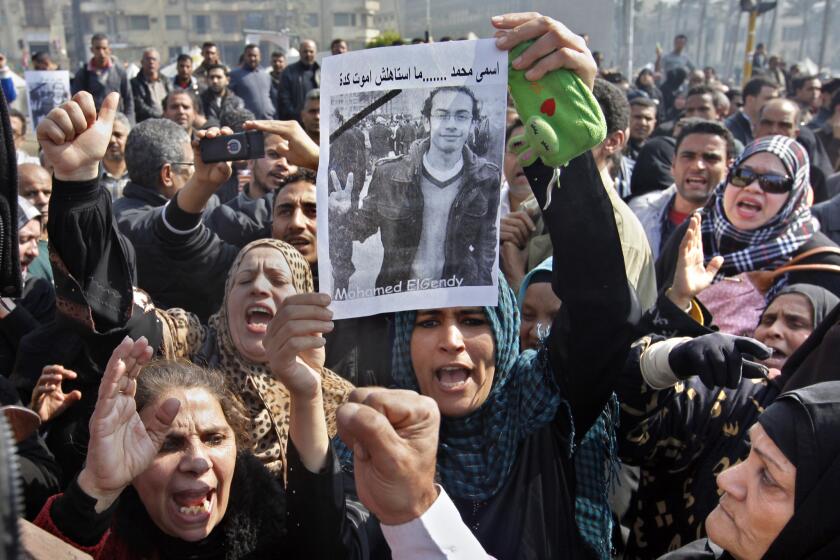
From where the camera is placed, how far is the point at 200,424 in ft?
7.27

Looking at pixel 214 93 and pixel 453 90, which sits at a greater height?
pixel 453 90

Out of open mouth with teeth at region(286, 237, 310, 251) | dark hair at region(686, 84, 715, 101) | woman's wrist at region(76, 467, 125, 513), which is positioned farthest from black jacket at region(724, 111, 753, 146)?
woman's wrist at region(76, 467, 125, 513)

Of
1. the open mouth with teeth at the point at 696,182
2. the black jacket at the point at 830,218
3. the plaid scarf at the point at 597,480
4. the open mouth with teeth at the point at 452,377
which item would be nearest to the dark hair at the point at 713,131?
the open mouth with teeth at the point at 696,182

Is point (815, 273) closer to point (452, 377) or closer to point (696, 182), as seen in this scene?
point (696, 182)

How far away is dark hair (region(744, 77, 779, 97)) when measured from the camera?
352 inches

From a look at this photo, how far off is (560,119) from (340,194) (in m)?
0.52

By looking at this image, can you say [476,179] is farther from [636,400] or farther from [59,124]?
[59,124]

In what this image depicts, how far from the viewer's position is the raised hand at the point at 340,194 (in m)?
1.92

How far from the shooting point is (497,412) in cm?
210

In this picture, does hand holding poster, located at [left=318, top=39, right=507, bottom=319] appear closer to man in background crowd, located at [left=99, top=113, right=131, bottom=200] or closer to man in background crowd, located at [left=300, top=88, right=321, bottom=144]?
man in background crowd, located at [left=99, top=113, right=131, bottom=200]

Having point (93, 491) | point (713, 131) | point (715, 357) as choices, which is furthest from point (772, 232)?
point (93, 491)

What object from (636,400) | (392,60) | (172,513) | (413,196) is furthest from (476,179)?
(172,513)

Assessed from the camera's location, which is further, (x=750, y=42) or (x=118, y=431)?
(x=750, y=42)

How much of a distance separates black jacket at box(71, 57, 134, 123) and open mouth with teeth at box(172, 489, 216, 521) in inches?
350
